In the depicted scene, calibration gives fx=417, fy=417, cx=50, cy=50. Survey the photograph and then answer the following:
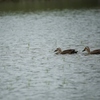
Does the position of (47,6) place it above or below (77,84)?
above

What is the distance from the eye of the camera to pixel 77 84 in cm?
1450

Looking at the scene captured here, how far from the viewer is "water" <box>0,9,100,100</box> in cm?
1376

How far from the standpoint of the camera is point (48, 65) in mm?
17953

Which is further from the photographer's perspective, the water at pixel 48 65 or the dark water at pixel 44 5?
the dark water at pixel 44 5

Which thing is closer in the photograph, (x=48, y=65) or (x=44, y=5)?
(x=48, y=65)

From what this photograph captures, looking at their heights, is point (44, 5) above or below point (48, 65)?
above

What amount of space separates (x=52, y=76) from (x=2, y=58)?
198 inches

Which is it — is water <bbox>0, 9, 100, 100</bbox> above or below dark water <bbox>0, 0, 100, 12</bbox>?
below

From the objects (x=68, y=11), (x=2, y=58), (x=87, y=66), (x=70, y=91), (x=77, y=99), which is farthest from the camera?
(x=68, y=11)

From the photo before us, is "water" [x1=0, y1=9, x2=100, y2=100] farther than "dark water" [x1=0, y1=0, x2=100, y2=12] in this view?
No

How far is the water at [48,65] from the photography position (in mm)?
13758

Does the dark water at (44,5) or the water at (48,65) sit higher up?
the dark water at (44,5)

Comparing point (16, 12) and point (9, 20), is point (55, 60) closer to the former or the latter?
point (9, 20)

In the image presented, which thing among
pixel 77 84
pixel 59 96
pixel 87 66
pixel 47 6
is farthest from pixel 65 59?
pixel 47 6
